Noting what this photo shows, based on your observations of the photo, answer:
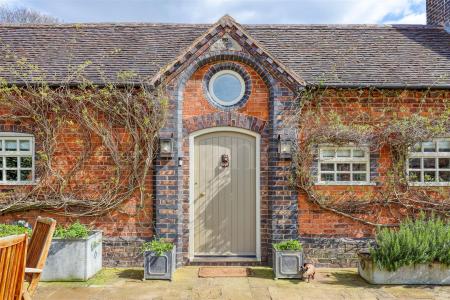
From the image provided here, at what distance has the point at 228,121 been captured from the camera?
759 centimetres

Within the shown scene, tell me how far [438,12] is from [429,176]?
5557 millimetres

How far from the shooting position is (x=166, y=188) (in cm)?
746

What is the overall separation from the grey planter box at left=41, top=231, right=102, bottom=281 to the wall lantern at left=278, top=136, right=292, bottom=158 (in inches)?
152

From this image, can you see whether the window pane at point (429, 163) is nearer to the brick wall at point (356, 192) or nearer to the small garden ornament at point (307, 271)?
the brick wall at point (356, 192)

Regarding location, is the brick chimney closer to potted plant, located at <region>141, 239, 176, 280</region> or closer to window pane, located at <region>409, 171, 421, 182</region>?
window pane, located at <region>409, 171, 421, 182</region>

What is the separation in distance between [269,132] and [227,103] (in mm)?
1018

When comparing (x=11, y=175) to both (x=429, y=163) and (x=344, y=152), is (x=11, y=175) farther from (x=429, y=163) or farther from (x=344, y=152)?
(x=429, y=163)

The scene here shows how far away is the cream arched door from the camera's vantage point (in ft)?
25.4

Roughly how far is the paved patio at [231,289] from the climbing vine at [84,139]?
164 centimetres

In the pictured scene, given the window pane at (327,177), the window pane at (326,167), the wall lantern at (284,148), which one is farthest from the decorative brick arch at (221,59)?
the window pane at (327,177)

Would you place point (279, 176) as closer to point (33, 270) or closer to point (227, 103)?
point (227, 103)

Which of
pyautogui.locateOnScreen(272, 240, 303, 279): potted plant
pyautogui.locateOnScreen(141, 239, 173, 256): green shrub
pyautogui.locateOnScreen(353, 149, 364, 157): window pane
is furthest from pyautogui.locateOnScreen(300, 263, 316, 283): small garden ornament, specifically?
pyautogui.locateOnScreen(353, 149, 364, 157): window pane

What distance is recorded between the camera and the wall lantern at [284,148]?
743 centimetres

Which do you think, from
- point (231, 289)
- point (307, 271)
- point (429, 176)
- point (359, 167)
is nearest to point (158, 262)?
point (231, 289)
